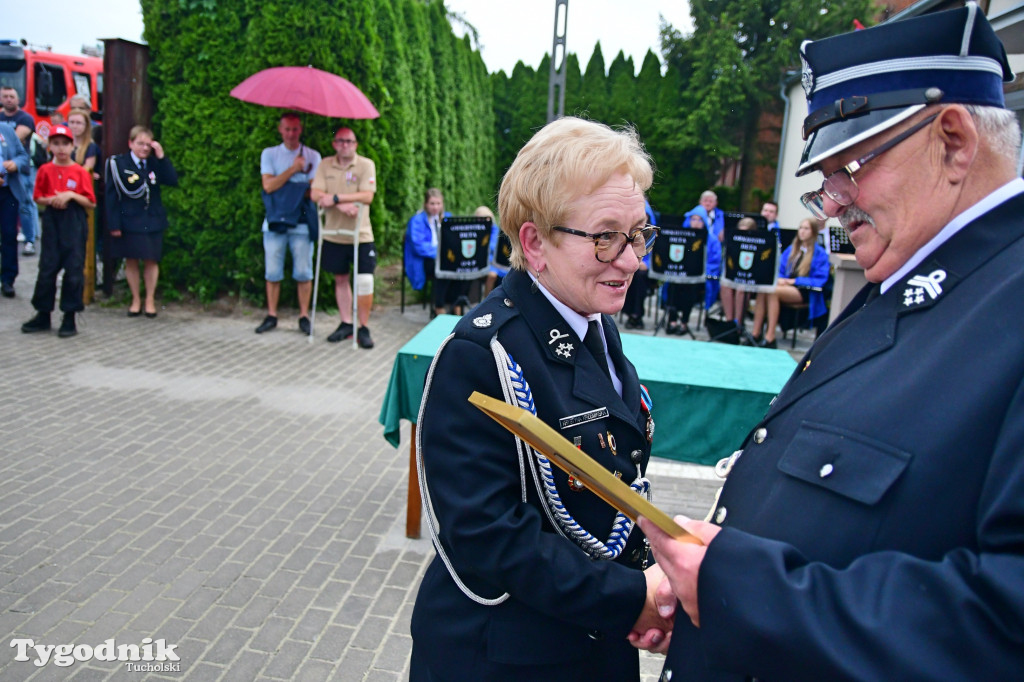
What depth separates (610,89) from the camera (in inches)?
953

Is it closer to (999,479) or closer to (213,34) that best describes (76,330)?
(213,34)

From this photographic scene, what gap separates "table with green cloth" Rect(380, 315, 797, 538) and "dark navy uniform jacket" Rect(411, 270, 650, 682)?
1.83 metres

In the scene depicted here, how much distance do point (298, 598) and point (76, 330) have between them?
609 centimetres

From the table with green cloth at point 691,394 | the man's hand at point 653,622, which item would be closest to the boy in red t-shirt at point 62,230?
the table with green cloth at point 691,394

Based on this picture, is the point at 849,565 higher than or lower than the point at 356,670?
higher

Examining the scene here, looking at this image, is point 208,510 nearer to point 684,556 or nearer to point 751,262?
point 684,556

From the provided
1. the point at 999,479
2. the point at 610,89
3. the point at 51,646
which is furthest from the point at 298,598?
the point at 610,89

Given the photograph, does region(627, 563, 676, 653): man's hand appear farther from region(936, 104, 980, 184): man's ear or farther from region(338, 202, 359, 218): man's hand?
region(338, 202, 359, 218): man's hand

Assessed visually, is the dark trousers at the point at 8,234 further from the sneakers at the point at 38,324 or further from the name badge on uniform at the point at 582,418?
the name badge on uniform at the point at 582,418

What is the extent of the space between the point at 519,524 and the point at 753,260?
339 inches

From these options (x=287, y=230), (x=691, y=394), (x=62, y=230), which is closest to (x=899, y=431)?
(x=691, y=394)

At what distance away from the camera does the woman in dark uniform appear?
8641 mm

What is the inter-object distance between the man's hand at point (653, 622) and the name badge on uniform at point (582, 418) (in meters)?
0.36

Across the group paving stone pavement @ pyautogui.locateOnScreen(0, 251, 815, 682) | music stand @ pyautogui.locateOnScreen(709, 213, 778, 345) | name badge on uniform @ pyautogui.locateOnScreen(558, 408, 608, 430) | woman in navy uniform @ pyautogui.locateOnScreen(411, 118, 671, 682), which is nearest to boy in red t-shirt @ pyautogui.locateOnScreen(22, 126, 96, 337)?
paving stone pavement @ pyautogui.locateOnScreen(0, 251, 815, 682)
